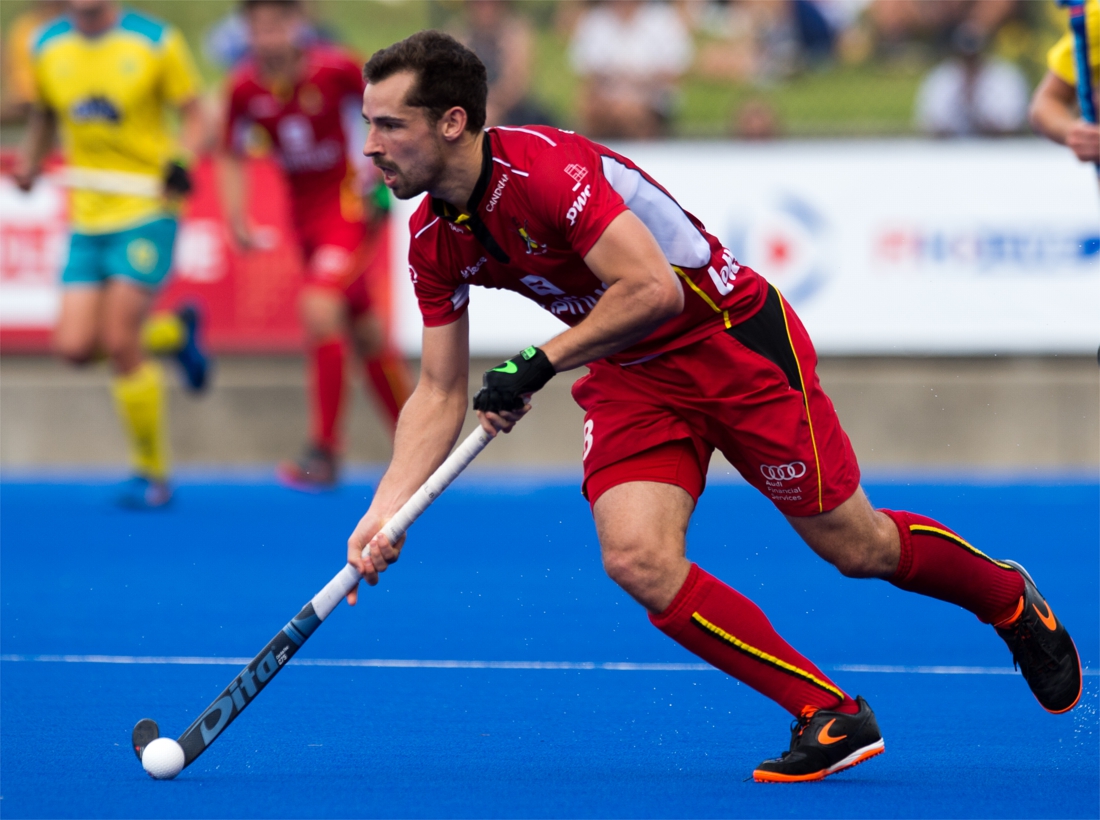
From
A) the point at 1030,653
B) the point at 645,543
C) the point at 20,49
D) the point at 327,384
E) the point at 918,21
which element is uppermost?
the point at 918,21

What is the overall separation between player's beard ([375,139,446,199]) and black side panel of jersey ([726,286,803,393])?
2.22ft

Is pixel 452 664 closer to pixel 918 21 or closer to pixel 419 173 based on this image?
pixel 419 173

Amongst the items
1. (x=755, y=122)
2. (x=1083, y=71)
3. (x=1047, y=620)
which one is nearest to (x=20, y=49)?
(x=755, y=122)

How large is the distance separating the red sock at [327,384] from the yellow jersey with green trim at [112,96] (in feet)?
3.42

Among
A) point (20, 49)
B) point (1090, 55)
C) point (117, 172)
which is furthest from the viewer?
point (20, 49)

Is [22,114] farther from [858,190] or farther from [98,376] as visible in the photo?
[858,190]

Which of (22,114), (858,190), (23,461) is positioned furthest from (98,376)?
(858,190)

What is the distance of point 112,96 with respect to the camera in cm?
723

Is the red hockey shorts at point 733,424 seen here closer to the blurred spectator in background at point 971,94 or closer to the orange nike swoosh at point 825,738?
the orange nike swoosh at point 825,738

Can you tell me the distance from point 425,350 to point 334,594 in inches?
21.7

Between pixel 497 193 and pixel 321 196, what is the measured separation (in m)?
4.77

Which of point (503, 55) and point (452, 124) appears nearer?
point (452, 124)

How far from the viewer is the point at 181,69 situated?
7262 millimetres

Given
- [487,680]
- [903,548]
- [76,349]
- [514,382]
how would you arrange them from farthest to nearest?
[76,349] → [487,680] → [903,548] → [514,382]
